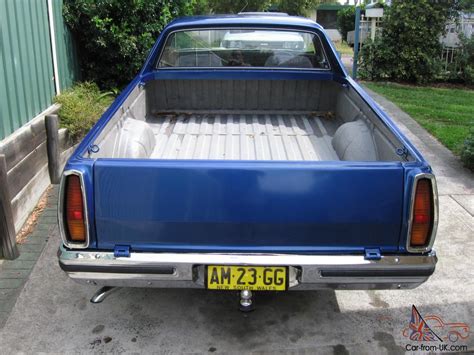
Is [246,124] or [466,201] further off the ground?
[246,124]

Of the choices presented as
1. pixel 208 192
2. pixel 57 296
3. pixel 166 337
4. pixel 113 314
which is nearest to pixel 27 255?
pixel 57 296

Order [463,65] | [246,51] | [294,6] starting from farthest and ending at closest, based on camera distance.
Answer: [294,6] < [463,65] < [246,51]

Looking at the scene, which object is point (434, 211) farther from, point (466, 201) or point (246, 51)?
point (246, 51)

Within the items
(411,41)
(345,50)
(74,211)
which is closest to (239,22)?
(74,211)

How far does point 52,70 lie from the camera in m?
6.51

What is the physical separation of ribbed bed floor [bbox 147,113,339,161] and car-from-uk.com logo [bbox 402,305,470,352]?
136 cm

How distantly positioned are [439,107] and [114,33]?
19.4 ft

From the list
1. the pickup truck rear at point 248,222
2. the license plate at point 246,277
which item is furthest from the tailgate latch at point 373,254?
the license plate at point 246,277

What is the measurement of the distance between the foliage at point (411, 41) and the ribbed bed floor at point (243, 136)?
764cm

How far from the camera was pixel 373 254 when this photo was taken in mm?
2754

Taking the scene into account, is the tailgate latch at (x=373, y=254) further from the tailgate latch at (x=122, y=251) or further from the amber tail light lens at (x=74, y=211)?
the amber tail light lens at (x=74, y=211)

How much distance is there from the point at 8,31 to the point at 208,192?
3381 millimetres

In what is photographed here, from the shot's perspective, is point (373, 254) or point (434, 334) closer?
point (373, 254)

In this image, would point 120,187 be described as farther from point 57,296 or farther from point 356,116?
point 356,116
